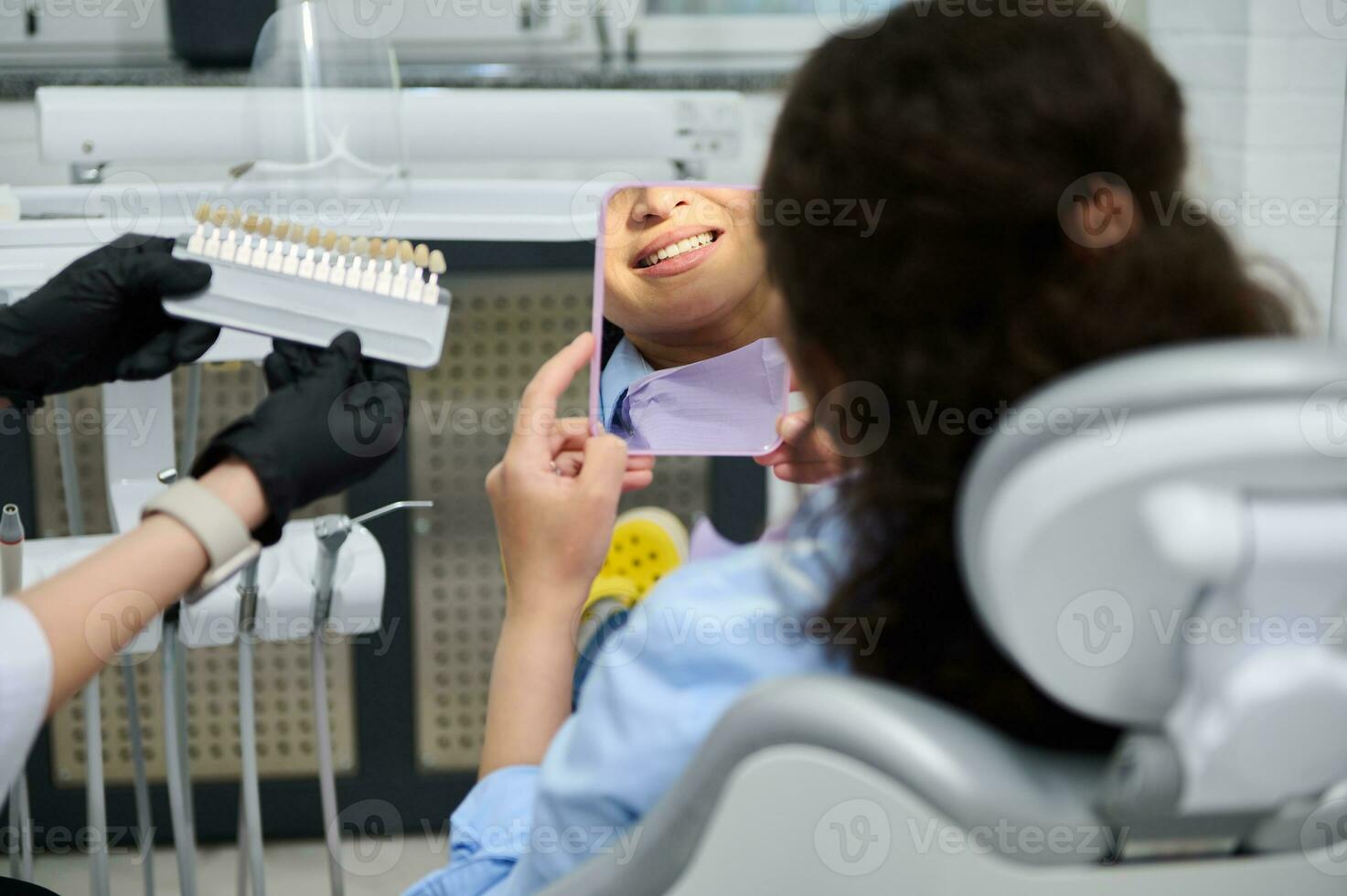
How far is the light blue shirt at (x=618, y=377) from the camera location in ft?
2.99

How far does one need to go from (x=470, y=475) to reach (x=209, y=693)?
51 cm

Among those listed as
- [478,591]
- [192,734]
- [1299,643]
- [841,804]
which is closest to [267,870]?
[192,734]

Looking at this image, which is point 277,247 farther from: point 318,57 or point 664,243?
point 318,57

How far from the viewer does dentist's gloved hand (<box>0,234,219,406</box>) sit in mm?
860

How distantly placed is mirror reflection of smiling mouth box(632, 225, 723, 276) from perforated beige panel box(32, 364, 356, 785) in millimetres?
873

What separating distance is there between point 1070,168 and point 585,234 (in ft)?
3.28

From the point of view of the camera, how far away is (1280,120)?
1718mm

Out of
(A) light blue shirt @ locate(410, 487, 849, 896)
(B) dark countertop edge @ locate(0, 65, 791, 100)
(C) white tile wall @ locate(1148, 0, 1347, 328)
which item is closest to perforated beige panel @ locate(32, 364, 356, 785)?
(B) dark countertop edge @ locate(0, 65, 791, 100)

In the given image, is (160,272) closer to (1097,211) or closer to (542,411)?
(542,411)

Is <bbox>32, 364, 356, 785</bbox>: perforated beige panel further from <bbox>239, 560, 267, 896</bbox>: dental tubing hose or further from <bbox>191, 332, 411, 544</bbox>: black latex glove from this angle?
<bbox>191, 332, 411, 544</bbox>: black latex glove

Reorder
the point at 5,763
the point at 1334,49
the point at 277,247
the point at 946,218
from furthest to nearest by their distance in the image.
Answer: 1. the point at 1334,49
2. the point at 277,247
3. the point at 5,763
4. the point at 946,218

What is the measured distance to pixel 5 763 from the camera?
0.60 m

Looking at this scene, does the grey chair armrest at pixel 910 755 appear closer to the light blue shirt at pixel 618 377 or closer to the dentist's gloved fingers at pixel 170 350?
the light blue shirt at pixel 618 377

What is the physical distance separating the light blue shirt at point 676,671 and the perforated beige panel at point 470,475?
43.9 inches
